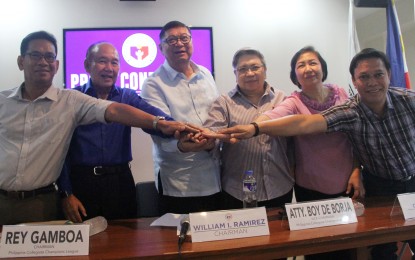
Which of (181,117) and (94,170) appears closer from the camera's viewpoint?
(94,170)

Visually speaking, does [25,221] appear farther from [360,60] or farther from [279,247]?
[360,60]

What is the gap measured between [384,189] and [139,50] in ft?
7.95

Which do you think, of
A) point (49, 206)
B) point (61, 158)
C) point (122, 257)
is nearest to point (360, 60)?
point (122, 257)

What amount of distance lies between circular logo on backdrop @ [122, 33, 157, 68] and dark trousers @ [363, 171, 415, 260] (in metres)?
2.21

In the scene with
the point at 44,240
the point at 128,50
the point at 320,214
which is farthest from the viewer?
the point at 128,50

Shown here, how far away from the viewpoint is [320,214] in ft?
4.81

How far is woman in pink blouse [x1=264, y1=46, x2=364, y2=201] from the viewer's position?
1862 mm

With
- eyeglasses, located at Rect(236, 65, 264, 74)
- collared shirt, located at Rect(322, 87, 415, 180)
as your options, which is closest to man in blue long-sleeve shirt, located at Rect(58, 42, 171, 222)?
eyeglasses, located at Rect(236, 65, 264, 74)

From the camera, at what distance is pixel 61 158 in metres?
1.72

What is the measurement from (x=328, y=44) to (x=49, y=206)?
322 centimetres

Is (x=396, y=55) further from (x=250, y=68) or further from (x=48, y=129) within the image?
(x=48, y=129)

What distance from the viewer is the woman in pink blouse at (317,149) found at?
1862mm

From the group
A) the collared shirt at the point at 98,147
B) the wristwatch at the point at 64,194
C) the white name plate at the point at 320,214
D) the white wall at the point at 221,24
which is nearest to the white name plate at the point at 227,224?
the white name plate at the point at 320,214

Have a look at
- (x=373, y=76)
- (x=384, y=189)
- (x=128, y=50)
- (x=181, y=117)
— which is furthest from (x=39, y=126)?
(x=384, y=189)
